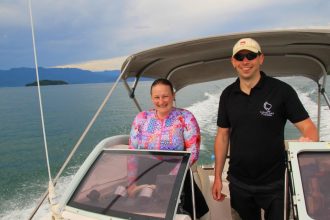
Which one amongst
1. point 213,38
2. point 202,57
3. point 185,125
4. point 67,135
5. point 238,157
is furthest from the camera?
point 67,135

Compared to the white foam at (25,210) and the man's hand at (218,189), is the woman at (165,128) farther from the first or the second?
the white foam at (25,210)

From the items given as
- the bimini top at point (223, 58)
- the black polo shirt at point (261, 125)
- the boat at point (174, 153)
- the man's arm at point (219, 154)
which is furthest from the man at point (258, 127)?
the bimini top at point (223, 58)

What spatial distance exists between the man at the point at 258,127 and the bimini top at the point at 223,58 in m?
0.76

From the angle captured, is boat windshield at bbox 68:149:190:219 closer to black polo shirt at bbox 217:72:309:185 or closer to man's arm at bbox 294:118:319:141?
black polo shirt at bbox 217:72:309:185

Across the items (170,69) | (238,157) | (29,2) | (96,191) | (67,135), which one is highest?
(29,2)

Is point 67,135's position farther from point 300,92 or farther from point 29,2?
point 29,2

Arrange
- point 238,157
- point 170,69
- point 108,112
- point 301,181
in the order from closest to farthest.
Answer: point 301,181, point 238,157, point 170,69, point 108,112

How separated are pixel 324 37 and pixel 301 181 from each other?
1496 millimetres

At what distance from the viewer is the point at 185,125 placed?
111 inches

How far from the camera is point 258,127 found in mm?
2266

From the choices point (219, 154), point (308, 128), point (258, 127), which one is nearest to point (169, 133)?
point (219, 154)

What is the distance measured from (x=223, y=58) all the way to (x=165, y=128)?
189 centimetres

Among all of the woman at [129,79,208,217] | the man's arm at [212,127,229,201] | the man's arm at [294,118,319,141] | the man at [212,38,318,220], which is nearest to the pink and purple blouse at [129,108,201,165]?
the woman at [129,79,208,217]

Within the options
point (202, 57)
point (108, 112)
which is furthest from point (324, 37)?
point (108, 112)
